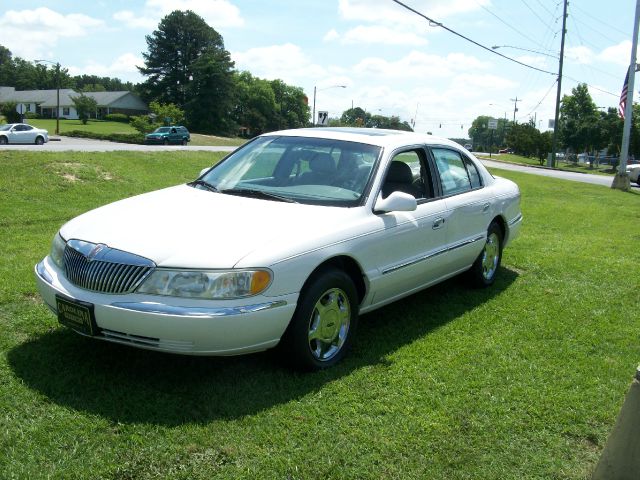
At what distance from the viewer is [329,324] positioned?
168 inches

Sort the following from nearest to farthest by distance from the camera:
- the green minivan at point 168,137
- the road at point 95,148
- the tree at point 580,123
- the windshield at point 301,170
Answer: the windshield at point 301,170
the road at point 95,148
the green minivan at point 168,137
the tree at point 580,123

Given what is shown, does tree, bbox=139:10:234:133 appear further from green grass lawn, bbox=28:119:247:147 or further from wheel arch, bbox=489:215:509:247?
wheel arch, bbox=489:215:509:247

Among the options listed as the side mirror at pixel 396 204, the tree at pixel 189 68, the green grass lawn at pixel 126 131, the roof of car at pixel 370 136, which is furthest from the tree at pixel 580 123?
the side mirror at pixel 396 204

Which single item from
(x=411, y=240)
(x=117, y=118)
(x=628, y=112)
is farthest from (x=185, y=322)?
(x=117, y=118)

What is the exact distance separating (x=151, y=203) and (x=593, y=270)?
17.9ft

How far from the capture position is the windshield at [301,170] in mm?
4738

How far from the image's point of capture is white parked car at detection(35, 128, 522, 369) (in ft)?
11.8

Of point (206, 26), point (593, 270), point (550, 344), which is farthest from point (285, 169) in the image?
point (206, 26)

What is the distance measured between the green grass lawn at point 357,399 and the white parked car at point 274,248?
0.33m

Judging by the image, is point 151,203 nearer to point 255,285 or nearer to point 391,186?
point 255,285

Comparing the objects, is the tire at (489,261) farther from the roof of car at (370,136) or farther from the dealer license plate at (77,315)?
the dealer license plate at (77,315)

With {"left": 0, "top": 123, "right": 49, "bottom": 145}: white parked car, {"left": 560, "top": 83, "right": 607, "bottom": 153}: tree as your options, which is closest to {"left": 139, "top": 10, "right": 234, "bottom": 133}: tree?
{"left": 560, "top": 83, "right": 607, "bottom": 153}: tree

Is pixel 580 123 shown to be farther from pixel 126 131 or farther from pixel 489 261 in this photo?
pixel 489 261

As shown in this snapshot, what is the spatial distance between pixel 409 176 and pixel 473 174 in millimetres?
1288
